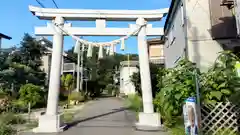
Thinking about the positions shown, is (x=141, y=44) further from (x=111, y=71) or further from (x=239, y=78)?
(x=111, y=71)

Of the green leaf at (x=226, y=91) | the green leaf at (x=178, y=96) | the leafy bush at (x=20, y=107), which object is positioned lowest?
the leafy bush at (x=20, y=107)

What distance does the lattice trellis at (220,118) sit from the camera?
7168 millimetres

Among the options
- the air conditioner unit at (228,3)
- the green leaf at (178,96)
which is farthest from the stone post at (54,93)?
the air conditioner unit at (228,3)

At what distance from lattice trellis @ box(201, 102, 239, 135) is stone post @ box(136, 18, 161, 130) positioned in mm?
2403

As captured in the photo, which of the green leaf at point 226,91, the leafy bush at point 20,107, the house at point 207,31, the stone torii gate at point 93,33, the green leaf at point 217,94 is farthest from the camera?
the leafy bush at point 20,107

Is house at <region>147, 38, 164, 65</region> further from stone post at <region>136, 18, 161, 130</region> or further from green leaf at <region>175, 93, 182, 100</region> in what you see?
green leaf at <region>175, 93, 182, 100</region>

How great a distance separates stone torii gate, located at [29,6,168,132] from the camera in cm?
958

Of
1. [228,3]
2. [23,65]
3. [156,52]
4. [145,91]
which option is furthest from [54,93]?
[156,52]

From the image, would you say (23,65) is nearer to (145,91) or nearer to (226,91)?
(145,91)

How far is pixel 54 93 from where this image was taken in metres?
9.62

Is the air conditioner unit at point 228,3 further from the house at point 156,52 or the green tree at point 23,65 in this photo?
the green tree at point 23,65

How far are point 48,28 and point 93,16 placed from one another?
1.83 metres

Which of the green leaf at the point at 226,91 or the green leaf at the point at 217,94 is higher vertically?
the green leaf at the point at 226,91

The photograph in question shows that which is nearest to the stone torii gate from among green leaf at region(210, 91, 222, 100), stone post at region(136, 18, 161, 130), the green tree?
stone post at region(136, 18, 161, 130)
